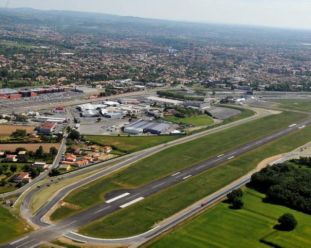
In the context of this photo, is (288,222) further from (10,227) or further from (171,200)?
(10,227)

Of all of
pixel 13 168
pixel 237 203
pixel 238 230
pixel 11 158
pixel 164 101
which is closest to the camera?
pixel 238 230

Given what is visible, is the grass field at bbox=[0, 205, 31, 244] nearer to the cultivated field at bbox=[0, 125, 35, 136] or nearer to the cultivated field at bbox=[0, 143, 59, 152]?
the cultivated field at bbox=[0, 143, 59, 152]

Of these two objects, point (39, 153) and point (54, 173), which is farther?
point (39, 153)

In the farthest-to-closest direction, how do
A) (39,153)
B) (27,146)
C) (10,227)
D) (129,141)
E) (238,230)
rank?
(129,141)
(27,146)
(39,153)
(238,230)
(10,227)

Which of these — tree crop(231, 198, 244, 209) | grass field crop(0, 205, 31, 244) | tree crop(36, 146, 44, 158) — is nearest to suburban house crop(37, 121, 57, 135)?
tree crop(36, 146, 44, 158)

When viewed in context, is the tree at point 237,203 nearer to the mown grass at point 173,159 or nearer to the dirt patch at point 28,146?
the mown grass at point 173,159

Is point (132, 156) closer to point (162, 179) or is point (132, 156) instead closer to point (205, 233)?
point (162, 179)

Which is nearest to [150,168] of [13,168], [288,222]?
[13,168]
